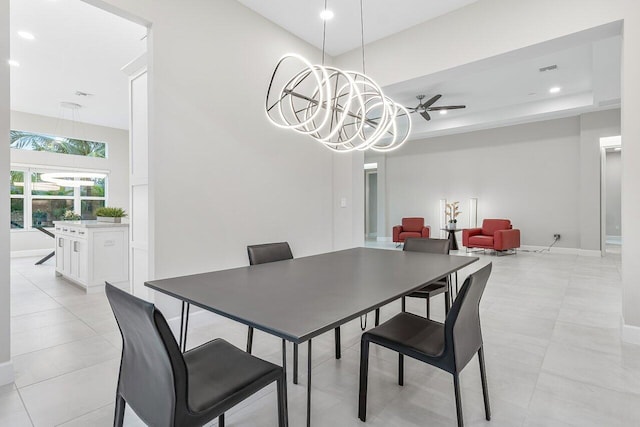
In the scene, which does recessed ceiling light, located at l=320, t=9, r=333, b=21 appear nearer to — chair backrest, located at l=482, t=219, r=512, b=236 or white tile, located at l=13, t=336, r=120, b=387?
white tile, located at l=13, t=336, r=120, b=387

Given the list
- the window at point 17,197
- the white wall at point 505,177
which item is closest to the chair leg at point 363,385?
the white wall at point 505,177

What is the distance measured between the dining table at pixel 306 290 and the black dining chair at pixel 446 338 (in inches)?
10.0

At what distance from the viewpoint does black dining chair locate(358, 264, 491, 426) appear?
1.44m

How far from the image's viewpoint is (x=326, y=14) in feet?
11.7

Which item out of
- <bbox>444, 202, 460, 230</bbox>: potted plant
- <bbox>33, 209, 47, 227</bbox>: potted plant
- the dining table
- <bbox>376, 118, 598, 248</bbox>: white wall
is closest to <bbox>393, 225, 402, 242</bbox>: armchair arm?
<bbox>376, 118, 598, 248</bbox>: white wall

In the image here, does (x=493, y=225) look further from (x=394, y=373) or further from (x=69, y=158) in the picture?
(x=69, y=158)

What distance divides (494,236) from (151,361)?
283 inches

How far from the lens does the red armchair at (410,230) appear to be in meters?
8.06

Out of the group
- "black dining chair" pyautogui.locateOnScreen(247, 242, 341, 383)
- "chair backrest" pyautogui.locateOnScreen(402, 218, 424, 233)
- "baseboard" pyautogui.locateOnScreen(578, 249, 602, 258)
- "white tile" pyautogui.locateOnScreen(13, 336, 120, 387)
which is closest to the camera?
"white tile" pyautogui.locateOnScreen(13, 336, 120, 387)

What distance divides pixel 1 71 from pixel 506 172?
880 centimetres

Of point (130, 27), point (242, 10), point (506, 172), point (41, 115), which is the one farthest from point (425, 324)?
point (41, 115)

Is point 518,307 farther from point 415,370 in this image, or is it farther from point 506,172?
point 506,172

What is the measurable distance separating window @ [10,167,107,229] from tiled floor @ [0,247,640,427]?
5247mm

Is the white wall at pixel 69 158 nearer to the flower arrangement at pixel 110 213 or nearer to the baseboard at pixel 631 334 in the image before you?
the flower arrangement at pixel 110 213
